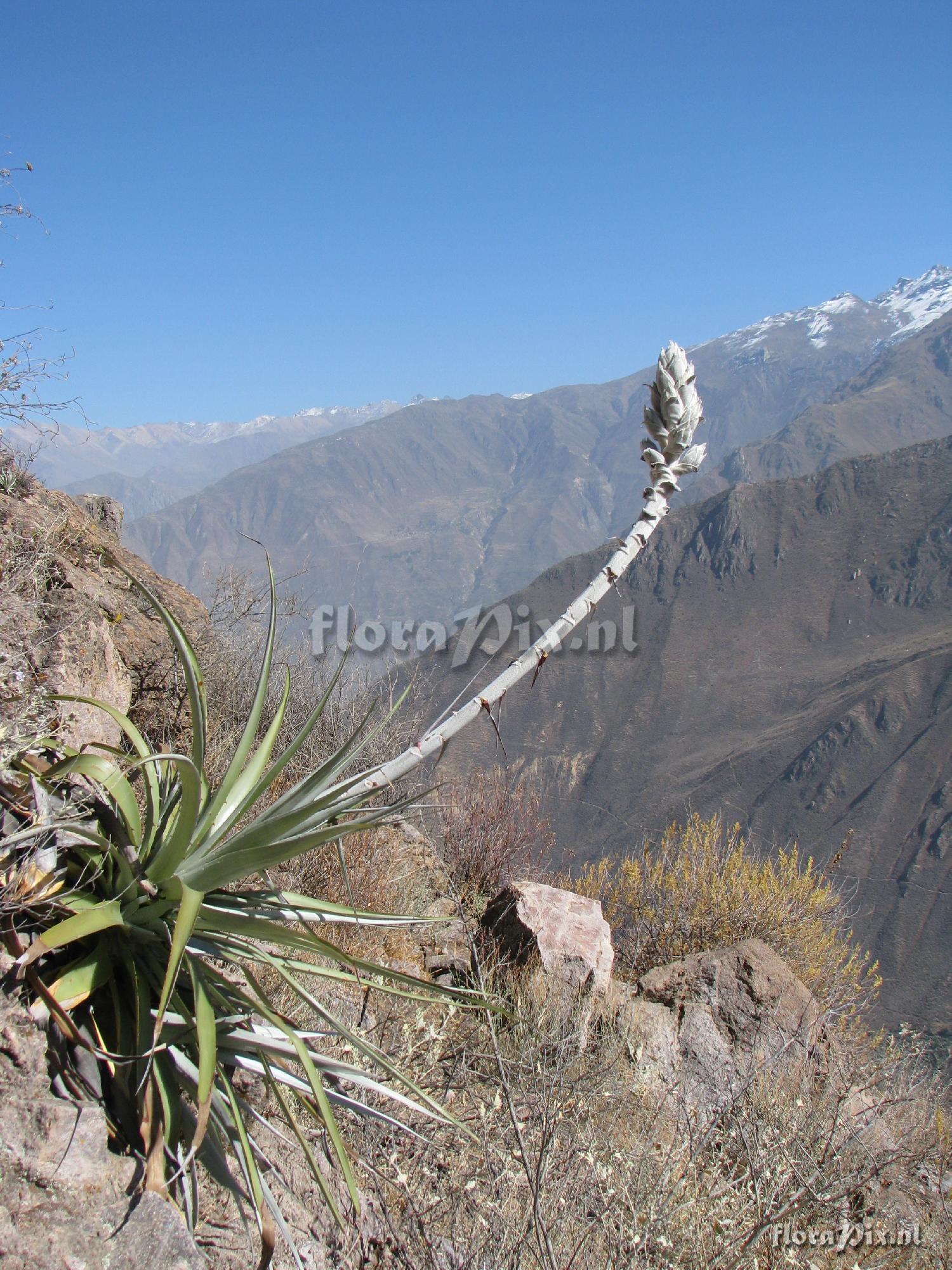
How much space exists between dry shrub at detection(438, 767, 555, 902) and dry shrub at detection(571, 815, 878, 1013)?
639 mm

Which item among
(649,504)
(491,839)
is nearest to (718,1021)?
(491,839)

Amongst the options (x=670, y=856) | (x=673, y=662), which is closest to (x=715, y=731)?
(x=673, y=662)

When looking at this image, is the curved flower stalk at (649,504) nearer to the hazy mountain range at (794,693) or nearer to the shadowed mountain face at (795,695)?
the shadowed mountain face at (795,695)

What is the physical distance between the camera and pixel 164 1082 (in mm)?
2117

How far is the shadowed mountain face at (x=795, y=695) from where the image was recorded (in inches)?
3243

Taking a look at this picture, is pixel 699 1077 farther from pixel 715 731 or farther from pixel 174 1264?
pixel 715 731

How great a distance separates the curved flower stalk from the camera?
2.62 m

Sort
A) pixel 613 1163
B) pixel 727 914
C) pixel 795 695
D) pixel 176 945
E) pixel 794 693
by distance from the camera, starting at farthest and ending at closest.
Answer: pixel 794 693, pixel 795 695, pixel 727 914, pixel 613 1163, pixel 176 945

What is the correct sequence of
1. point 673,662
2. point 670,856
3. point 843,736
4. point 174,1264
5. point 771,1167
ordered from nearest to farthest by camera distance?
point 174,1264, point 771,1167, point 670,856, point 843,736, point 673,662

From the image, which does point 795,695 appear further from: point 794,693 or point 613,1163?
point 613,1163

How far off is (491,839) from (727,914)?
6.20 ft

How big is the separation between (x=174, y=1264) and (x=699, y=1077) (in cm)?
348

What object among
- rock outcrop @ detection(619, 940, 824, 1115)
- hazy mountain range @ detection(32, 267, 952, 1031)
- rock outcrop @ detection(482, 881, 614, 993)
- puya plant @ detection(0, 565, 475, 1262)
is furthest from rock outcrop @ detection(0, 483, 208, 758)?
hazy mountain range @ detection(32, 267, 952, 1031)

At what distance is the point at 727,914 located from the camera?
20.3ft
